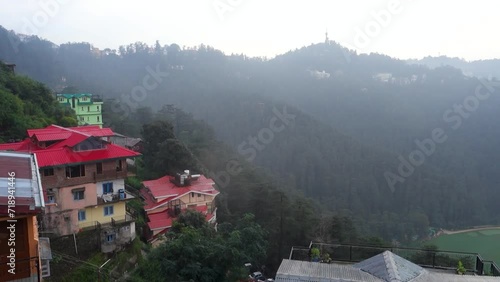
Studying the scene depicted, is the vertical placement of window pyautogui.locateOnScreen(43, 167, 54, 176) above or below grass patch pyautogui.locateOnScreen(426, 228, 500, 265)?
above

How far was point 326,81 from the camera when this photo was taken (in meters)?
80.2

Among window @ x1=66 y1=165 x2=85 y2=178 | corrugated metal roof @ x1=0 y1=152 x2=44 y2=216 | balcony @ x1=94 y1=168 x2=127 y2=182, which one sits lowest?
balcony @ x1=94 y1=168 x2=127 y2=182

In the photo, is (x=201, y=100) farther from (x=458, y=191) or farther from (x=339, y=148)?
(x=458, y=191)

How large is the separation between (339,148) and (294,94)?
91.4 feet

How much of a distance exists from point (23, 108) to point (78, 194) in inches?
417

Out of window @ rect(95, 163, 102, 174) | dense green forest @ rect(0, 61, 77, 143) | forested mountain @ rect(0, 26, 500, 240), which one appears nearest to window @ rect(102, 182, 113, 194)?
window @ rect(95, 163, 102, 174)

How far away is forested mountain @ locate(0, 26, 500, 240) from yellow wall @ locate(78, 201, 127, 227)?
22442 millimetres

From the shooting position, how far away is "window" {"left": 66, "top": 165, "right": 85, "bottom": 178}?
12.9 meters

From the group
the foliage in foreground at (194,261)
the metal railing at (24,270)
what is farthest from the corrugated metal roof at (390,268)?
the metal railing at (24,270)

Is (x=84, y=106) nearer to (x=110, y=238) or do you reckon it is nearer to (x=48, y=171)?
(x=48, y=171)

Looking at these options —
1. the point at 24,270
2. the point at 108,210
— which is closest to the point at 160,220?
the point at 108,210

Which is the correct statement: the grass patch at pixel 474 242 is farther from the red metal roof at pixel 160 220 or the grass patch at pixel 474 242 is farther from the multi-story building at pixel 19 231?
the multi-story building at pixel 19 231

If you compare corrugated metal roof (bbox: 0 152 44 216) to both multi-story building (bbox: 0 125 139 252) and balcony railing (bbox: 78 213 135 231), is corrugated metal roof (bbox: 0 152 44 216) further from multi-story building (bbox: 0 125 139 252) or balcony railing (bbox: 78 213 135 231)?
balcony railing (bbox: 78 213 135 231)

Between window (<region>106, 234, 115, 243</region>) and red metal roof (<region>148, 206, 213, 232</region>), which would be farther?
red metal roof (<region>148, 206, 213, 232</region>)
